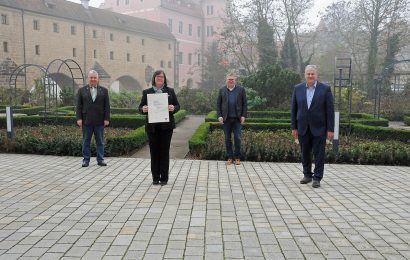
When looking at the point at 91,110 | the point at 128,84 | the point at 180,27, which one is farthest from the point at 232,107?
the point at 180,27

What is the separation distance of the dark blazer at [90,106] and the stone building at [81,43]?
2066 cm

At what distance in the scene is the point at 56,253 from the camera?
11.3ft

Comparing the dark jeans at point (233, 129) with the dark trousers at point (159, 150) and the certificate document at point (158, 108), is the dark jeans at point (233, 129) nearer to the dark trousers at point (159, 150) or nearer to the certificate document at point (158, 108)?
the dark trousers at point (159, 150)

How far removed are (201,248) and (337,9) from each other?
31.8m

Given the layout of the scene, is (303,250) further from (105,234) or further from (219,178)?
(219,178)

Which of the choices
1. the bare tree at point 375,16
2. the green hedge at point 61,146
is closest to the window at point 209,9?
the bare tree at point 375,16

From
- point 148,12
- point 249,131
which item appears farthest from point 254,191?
point 148,12

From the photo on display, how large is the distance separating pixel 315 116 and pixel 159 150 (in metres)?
2.42

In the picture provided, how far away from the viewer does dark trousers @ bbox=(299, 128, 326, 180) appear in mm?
5965

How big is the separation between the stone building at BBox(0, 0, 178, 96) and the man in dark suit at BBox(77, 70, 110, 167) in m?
20.7

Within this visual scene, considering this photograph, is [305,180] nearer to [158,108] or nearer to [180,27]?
[158,108]

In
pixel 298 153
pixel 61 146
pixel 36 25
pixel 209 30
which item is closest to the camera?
pixel 298 153

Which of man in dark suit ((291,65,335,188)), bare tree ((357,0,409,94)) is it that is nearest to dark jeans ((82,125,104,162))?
man in dark suit ((291,65,335,188))

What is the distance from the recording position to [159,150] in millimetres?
5996
